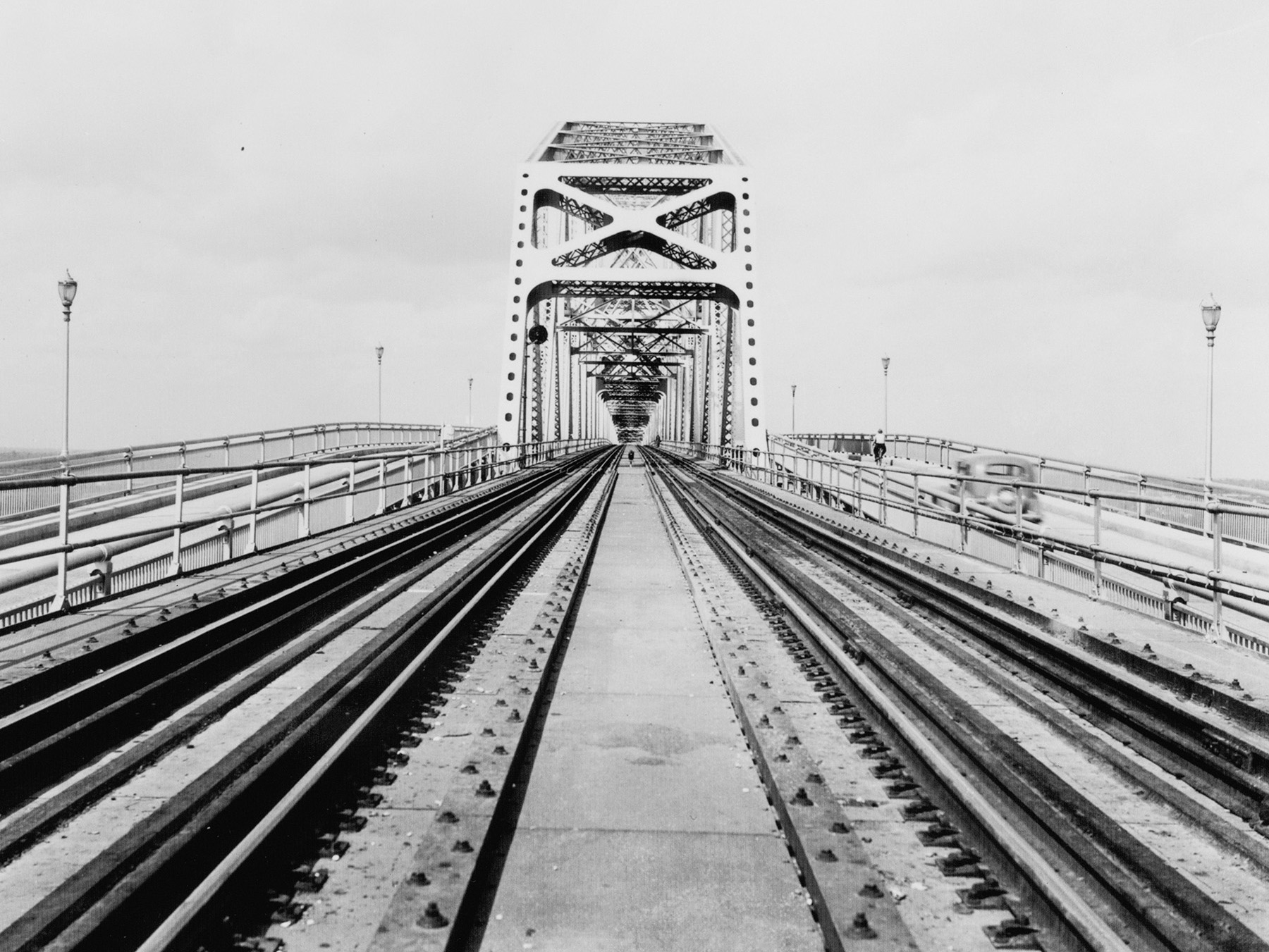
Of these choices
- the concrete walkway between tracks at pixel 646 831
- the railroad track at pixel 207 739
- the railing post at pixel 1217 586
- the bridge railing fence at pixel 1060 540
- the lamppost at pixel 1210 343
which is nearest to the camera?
the railroad track at pixel 207 739

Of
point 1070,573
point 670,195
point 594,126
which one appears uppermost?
point 594,126

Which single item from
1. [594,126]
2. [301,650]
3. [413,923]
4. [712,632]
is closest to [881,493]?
[712,632]

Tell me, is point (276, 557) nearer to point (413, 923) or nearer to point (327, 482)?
point (413, 923)

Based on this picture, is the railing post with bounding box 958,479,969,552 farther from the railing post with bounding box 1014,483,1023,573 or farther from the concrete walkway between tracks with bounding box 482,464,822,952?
the concrete walkway between tracks with bounding box 482,464,822,952

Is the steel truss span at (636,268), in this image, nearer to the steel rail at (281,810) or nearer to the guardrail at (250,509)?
the guardrail at (250,509)

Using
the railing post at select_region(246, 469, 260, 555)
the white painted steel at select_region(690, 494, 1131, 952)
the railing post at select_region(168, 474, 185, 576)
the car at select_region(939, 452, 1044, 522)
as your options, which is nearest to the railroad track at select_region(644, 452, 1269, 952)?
the white painted steel at select_region(690, 494, 1131, 952)

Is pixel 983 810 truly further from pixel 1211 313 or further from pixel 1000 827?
pixel 1211 313

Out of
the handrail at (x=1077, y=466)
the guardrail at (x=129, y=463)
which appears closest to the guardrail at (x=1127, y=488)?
the handrail at (x=1077, y=466)
